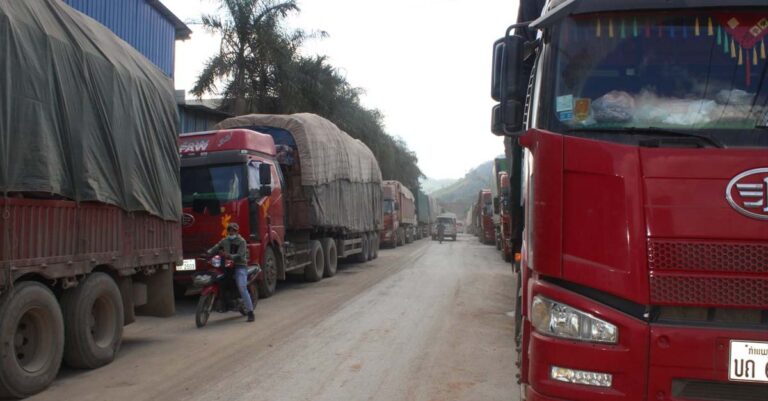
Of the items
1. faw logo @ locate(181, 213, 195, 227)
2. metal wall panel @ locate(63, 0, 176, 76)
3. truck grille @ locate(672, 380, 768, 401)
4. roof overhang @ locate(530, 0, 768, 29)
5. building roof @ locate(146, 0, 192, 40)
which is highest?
building roof @ locate(146, 0, 192, 40)

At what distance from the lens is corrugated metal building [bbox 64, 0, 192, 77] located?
1552cm

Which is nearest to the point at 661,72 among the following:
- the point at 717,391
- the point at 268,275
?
the point at 717,391

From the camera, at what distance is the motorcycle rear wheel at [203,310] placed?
9125 millimetres

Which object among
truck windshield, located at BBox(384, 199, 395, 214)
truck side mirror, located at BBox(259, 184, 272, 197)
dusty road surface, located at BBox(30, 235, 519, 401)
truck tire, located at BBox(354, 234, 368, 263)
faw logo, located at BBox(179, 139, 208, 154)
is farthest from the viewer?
truck windshield, located at BBox(384, 199, 395, 214)

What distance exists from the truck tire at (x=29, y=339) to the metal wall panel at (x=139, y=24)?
10628mm

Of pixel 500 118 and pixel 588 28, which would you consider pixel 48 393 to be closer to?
pixel 500 118

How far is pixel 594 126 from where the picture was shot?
11.6 ft

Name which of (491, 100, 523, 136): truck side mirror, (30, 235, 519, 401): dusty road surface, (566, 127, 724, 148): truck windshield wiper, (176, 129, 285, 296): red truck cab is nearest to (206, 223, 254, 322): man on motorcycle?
(30, 235, 519, 401): dusty road surface

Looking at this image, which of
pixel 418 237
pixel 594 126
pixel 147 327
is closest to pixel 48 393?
pixel 147 327

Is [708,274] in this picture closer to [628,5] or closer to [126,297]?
[628,5]

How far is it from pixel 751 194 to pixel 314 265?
42.3ft

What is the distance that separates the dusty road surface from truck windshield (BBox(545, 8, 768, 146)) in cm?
303

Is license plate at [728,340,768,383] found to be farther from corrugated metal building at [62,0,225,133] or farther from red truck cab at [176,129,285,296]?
corrugated metal building at [62,0,225,133]

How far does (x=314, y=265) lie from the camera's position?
1544 cm
